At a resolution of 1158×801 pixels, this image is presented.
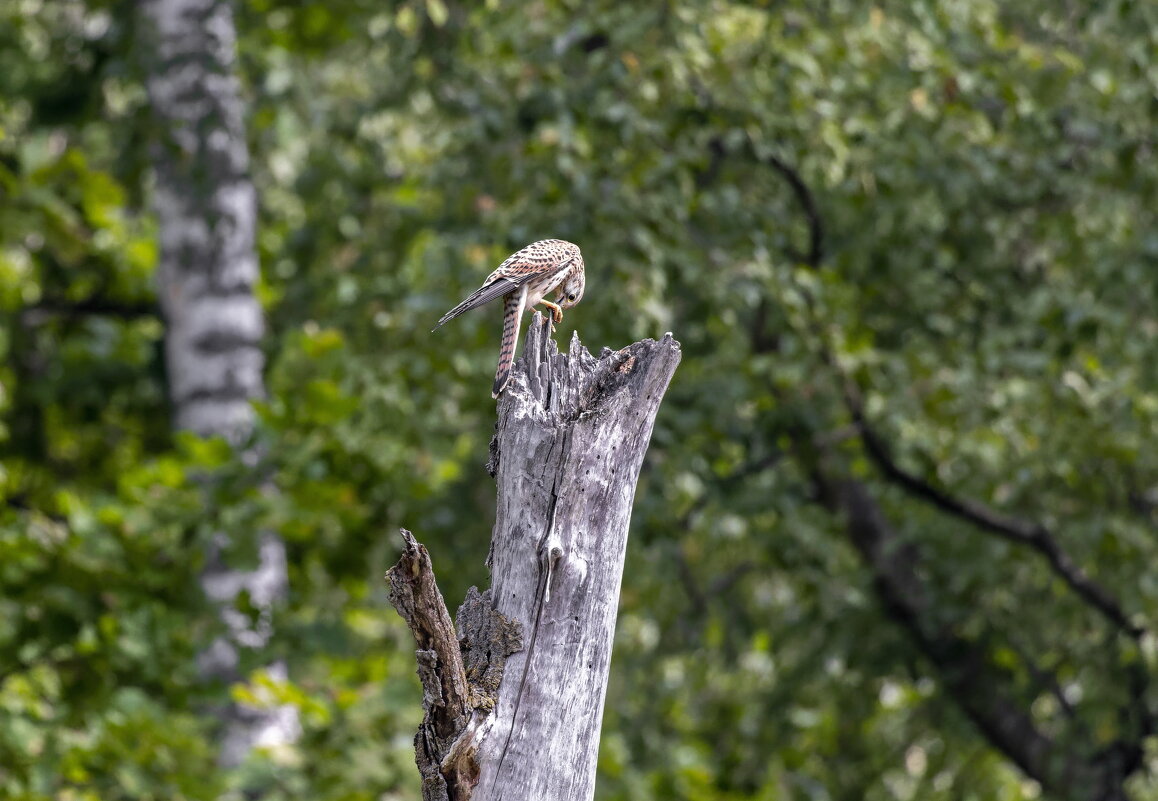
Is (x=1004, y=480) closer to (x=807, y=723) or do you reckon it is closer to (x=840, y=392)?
(x=840, y=392)

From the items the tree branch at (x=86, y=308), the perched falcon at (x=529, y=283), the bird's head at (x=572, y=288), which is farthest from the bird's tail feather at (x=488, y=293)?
the tree branch at (x=86, y=308)

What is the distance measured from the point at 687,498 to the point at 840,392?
2.84 feet

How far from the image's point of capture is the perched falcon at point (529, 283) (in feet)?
11.5

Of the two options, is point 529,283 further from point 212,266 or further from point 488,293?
point 212,266

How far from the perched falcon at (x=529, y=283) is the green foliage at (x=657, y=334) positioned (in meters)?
1.30

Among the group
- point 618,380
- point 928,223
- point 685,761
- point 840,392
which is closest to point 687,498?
point 840,392

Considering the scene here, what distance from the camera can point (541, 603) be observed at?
9.05 ft

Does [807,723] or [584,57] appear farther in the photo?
[807,723]

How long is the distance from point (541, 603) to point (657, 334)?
2953mm

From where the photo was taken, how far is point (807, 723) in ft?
27.4

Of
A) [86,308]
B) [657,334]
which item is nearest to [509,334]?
[657,334]

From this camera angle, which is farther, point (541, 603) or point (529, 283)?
point (529, 283)

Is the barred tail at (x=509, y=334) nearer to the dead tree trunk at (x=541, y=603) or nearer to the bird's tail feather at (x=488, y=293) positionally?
the bird's tail feather at (x=488, y=293)

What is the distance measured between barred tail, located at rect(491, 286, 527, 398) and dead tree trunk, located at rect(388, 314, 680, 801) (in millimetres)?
226
